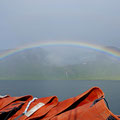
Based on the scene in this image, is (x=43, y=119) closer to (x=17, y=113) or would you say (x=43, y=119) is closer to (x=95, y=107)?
(x=17, y=113)

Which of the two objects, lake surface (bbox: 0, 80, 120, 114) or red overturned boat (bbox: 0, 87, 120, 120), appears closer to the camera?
red overturned boat (bbox: 0, 87, 120, 120)

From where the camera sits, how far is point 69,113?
148 cm

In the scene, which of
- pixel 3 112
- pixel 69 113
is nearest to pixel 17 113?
pixel 3 112

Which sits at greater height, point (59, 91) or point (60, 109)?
point (60, 109)

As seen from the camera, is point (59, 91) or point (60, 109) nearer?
point (60, 109)

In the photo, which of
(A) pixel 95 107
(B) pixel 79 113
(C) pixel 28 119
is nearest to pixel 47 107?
(C) pixel 28 119

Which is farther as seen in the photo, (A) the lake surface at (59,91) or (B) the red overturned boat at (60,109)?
(A) the lake surface at (59,91)

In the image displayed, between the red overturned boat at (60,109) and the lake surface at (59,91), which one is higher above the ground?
the red overturned boat at (60,109)

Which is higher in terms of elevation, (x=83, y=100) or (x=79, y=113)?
(x=79, y=113)

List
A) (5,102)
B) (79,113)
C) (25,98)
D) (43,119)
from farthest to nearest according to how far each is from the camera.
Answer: (25,98) < (5,102) < (43,119) < (79,113)

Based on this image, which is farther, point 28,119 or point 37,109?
point 37,109

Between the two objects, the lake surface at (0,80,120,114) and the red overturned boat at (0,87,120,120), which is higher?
the red overturned boat at (0,87,120,120)

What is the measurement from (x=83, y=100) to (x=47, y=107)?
457mm

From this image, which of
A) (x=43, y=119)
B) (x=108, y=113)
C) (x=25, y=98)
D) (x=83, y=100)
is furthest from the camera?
(x=25, y=98)
